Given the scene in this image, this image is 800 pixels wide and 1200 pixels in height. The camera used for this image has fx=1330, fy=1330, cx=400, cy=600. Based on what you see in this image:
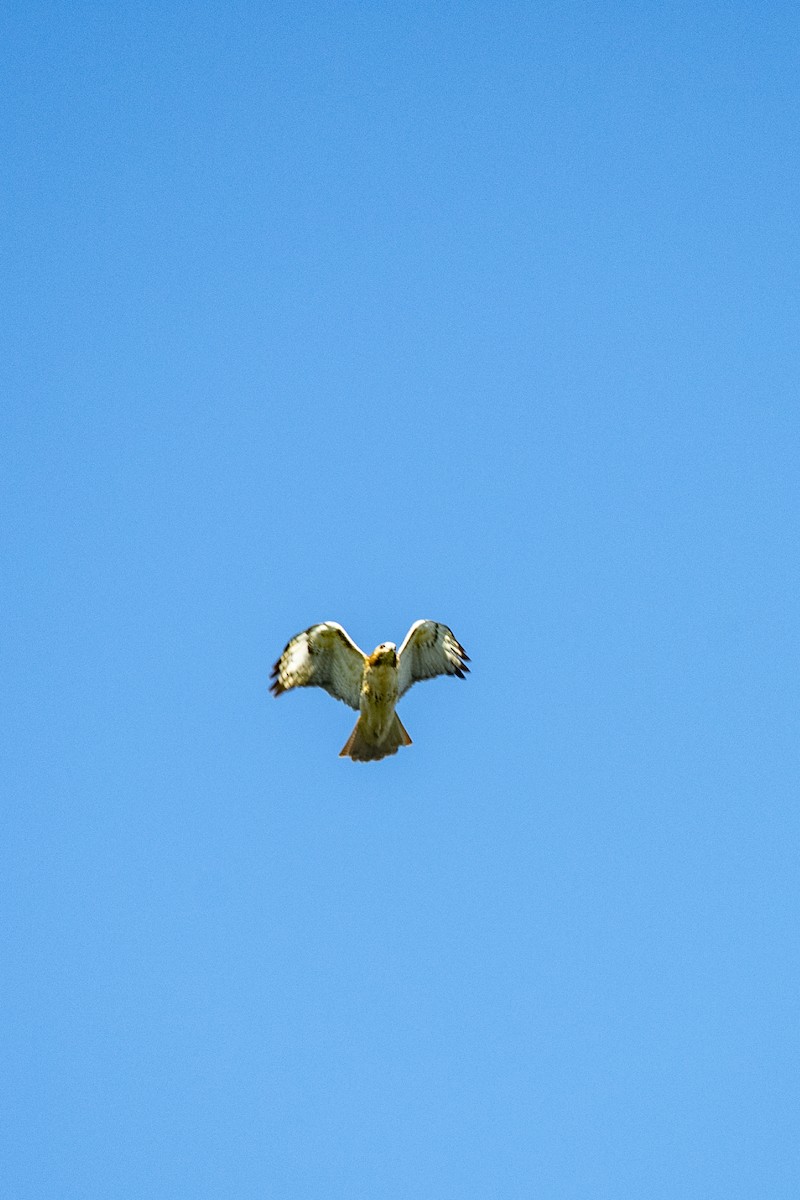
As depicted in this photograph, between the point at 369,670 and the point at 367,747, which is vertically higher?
the point at 369,670

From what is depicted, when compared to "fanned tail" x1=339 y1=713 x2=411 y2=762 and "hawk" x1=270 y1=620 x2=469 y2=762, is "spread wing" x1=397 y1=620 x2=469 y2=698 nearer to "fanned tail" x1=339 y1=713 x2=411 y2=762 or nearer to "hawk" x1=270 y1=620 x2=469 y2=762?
"hawk" x1=270 y1=620 x2=469 y2=762

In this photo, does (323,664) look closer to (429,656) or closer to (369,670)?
(369,670)

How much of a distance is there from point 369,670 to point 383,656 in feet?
0.94

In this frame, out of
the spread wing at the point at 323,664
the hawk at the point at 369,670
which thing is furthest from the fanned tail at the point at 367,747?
the spread wing at the point at 323,664

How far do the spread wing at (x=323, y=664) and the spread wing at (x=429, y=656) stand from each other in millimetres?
584

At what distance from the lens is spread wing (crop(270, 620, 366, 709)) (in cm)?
1599

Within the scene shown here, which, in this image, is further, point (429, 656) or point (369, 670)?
point (429, 656)

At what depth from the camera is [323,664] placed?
16.4m

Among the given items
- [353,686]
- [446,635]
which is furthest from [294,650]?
[446,635]

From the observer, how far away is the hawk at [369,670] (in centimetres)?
1574

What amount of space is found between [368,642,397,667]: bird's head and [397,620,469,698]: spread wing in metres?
0.63

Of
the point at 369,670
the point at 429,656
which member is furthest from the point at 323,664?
the point at 429,656

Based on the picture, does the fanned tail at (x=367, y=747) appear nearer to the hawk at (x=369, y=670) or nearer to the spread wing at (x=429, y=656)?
the hawk at (x=369, y=670)

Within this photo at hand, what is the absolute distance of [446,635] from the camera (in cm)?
1645
